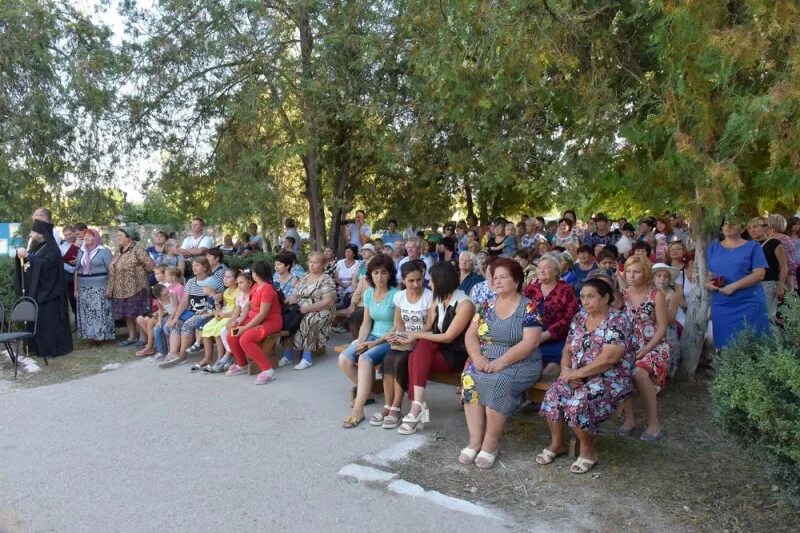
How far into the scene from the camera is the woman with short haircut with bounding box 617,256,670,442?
4945mm

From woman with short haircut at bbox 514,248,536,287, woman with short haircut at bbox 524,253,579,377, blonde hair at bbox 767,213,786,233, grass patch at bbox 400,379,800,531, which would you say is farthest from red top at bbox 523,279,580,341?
blonde hair at bbox 767,213,786,233

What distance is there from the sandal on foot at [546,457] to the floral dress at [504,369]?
346 mm

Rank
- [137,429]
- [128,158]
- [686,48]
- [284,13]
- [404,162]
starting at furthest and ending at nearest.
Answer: [128,158] → [284,13] → [404,162] → [137,429] → [686,48]

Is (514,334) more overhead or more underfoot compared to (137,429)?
more overhead

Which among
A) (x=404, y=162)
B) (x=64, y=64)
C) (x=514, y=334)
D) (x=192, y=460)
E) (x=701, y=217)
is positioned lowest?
(x=192, y=460)

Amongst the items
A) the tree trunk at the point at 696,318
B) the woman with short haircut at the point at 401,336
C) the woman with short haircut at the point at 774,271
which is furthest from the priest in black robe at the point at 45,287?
the woman with short haircut at the point at 774,271

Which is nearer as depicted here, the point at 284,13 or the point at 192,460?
the point at 192,460

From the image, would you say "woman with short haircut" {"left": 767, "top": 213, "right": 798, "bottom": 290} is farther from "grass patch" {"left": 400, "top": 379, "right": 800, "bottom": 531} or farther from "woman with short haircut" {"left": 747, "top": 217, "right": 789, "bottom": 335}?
"grass patch" {"left": 400, "top": 379, "right": 800, "bottom": 531}

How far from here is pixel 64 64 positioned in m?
11.1

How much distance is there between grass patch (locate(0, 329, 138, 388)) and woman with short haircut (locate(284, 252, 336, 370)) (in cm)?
236

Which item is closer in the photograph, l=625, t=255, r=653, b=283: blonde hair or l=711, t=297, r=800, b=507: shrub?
l=711, t=297, r=800, b=507: shrub

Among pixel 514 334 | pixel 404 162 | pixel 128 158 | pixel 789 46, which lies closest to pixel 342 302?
pixel 404 162

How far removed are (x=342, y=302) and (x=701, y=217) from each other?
5.12 meters

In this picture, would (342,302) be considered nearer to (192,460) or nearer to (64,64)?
(192,460)
